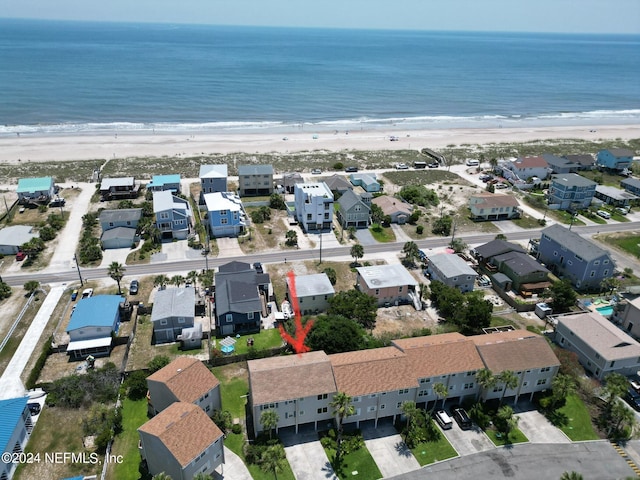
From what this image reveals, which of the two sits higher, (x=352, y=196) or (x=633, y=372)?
(x=352, y=196)

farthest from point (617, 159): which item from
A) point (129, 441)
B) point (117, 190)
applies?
point (129, 441)

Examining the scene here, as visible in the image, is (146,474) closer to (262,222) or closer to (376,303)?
(376,303)

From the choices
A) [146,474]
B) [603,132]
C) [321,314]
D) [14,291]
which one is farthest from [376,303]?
[603,132]

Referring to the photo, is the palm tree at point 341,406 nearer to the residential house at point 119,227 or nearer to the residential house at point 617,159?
the residential house at point 119,227

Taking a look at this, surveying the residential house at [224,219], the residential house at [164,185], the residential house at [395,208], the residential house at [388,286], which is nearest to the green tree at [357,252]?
the residential house at [388,286]

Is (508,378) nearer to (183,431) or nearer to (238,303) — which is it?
(183,431)
